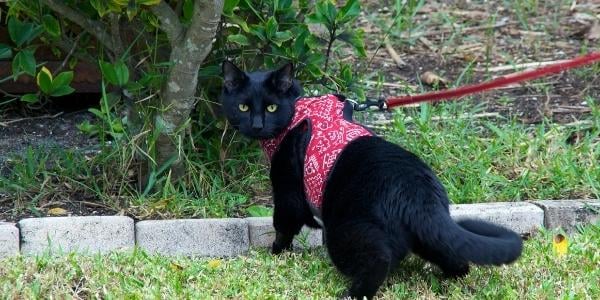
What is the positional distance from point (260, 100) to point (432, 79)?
2.37m

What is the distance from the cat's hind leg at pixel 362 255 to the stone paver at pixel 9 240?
4.83 feet

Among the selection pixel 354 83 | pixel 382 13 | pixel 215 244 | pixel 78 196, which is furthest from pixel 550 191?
pixel 382 13

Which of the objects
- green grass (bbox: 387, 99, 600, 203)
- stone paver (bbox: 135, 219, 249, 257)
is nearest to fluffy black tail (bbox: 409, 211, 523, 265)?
stone paver (bbox: 135, 219, 249, 257)

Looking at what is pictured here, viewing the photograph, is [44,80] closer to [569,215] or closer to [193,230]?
[193,230]

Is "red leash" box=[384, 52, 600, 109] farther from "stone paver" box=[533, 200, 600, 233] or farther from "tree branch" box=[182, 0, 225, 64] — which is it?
"tree branch" box=[182, 0, 225, 64]

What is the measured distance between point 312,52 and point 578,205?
149 cm

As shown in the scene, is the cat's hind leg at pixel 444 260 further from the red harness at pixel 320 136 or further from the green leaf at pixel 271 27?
the green leaf at pixel 271 27

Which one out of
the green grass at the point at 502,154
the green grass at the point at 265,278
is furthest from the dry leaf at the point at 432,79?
the green grass at the point at 265,278

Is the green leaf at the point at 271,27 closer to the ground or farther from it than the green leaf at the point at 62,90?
farther from it

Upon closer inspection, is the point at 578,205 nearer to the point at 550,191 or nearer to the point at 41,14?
the point at 550,191

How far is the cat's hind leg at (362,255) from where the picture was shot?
373cm

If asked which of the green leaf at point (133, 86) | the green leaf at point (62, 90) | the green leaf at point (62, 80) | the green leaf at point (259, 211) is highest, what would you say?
the green leaf at point (62, 80)

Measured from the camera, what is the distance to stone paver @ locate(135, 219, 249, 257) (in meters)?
4.58

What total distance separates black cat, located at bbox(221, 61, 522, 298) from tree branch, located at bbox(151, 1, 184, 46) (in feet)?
1.59
